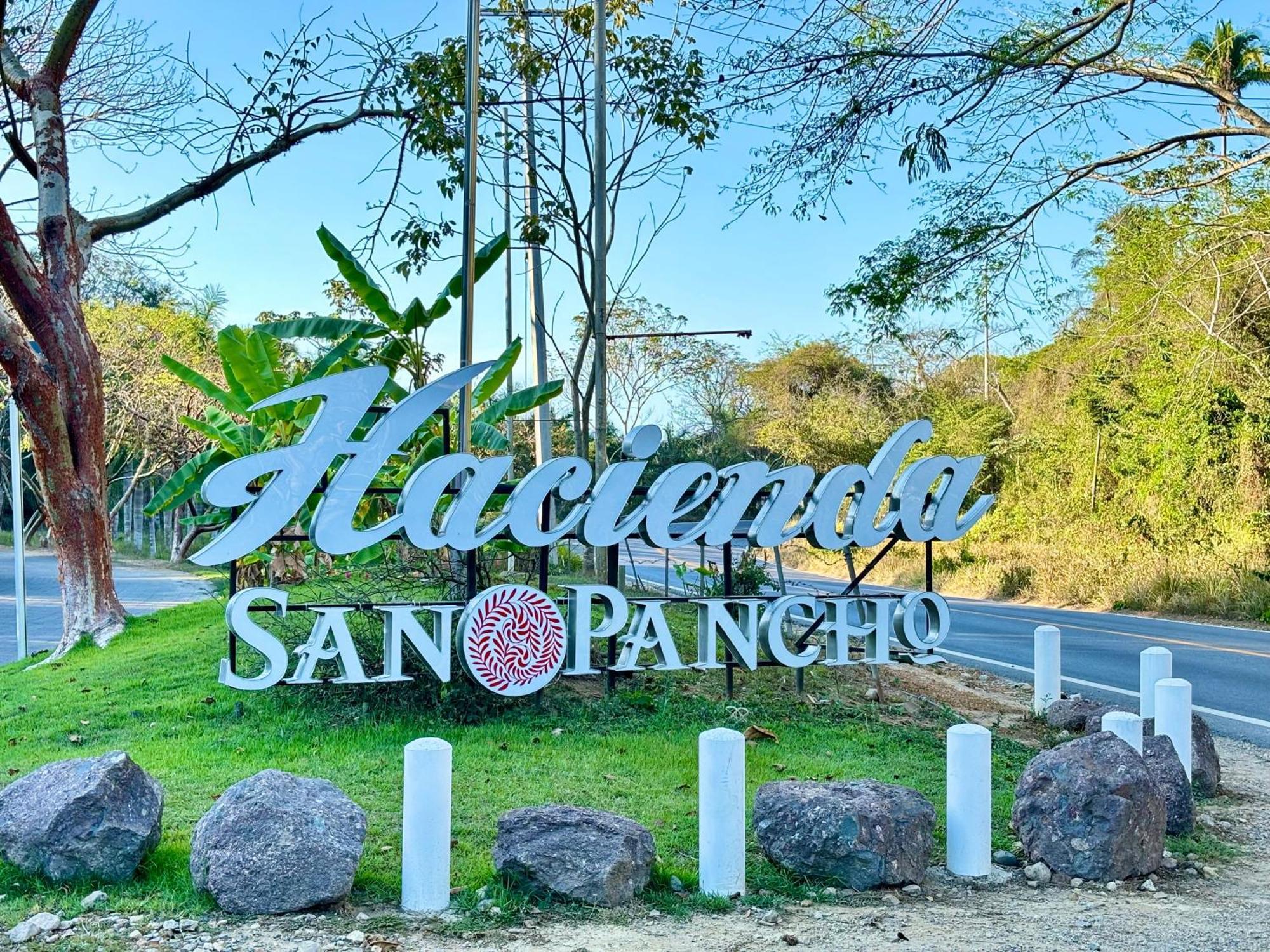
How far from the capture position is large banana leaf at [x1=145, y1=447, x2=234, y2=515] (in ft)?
32.5

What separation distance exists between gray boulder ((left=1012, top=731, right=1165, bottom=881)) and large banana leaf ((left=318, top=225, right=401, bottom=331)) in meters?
6.60

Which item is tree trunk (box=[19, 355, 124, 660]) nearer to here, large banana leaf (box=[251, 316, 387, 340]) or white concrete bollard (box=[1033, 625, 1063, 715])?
large banana leaf (box=[251, 316, 387, 340])

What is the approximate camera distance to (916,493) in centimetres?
920

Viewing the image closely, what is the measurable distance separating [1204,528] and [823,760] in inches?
727

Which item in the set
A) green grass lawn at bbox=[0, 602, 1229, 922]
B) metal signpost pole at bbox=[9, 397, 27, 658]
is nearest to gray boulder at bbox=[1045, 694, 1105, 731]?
green grass lawn at bbox=[0, 602, 1229, 922]

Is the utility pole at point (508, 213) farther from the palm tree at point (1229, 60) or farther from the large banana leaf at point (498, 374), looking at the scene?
the palm tree at point (1229, 60)

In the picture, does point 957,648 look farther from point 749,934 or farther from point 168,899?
point 168,899

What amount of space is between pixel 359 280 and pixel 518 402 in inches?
68.7

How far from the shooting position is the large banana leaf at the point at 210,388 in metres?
9.87

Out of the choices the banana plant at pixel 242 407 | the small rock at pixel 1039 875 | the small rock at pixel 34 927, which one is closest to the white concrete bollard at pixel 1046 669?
the small rock at pixel 1039 875

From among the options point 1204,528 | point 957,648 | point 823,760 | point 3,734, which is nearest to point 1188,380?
point 1204,528

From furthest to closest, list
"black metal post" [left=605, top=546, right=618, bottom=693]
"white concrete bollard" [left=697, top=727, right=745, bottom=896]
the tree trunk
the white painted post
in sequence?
the tree trunk
"black metal post" [left=605, top=546, right=618, bottom=693]
the white painted post
"white concrete bollard" [left=697, top=727, right=745, bottom=896]

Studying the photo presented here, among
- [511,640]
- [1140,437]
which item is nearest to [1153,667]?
[511,640]

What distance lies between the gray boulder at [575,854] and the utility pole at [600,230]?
24.1 feet
